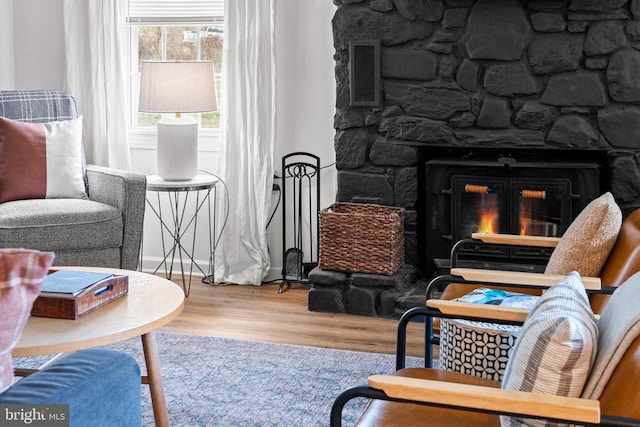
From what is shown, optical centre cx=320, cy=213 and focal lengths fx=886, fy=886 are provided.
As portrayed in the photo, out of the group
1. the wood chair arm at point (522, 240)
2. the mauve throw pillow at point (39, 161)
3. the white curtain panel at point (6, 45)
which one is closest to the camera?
the wood chair arm at point (522, 240)

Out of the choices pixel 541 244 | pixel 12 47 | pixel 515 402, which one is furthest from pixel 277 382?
pixel 12 47

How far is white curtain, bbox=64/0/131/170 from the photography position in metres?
5.30

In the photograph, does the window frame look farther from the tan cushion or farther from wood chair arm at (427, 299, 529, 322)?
wood chair arm at (427, 299, 529, 322)

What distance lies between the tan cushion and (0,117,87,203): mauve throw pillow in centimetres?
280

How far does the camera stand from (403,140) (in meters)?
4.59

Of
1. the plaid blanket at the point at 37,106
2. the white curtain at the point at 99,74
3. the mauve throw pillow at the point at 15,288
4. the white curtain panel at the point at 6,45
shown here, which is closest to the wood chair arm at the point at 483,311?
the mauve throw pillow at the point at 15,288

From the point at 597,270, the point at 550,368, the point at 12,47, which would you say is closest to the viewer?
the point at 550,368

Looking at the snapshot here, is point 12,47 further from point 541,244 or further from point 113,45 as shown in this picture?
point 541,244

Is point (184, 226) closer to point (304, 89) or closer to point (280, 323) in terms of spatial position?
point (304, 89)

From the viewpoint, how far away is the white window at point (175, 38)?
530 cm

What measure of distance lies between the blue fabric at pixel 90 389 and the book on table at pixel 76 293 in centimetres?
77

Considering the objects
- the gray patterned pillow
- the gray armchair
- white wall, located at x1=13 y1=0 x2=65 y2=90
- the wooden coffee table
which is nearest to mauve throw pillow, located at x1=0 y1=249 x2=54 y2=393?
the wooden coffee table

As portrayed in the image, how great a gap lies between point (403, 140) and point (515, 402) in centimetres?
305

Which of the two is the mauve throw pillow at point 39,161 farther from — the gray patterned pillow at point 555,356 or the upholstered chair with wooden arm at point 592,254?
the gray patterned pillow at point 555,356
